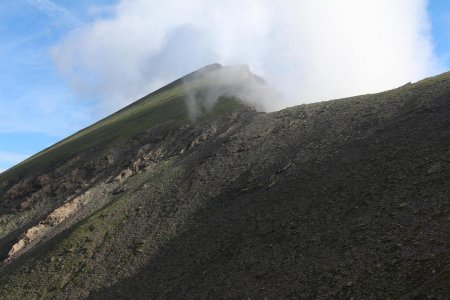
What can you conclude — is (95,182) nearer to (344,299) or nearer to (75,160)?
(75,160)

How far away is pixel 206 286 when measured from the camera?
145 ft

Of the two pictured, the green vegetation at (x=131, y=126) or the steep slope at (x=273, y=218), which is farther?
the green vegetation at (x=131, y=126)

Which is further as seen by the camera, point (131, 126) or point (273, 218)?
point (131, 126)

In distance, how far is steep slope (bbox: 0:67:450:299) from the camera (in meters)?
35.8

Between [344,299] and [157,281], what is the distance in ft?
80.5

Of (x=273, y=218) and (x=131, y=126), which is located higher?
(x=131, y=126)

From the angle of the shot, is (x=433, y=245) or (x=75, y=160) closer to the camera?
(x=433, y=245)

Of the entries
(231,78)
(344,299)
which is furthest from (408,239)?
(231,78)

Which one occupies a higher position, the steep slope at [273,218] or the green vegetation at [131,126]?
the green vegetation at [131,126]

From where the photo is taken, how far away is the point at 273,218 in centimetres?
5050

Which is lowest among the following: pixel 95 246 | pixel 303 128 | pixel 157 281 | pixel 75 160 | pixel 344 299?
pixel 344 299

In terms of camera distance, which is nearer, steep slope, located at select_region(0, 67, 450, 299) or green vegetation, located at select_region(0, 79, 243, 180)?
steep slope, located at select_region(0, 67, 450, 299)

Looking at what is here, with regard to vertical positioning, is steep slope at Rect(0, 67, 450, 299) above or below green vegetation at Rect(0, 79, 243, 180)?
below

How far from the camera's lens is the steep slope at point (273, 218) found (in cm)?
3581
